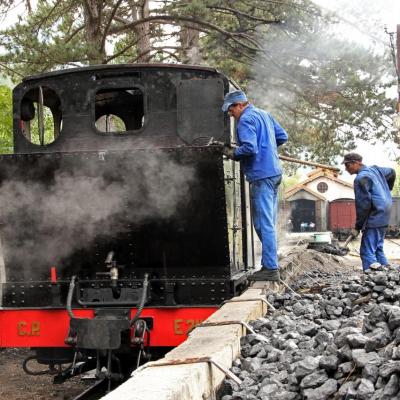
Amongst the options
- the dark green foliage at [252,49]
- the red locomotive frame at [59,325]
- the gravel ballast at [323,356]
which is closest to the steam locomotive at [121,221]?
the red locomotive frame at [59,325]

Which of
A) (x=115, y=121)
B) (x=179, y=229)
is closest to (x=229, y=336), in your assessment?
(x=179, y=229)

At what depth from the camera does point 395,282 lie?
15.2 feet

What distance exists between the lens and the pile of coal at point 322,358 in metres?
2.56

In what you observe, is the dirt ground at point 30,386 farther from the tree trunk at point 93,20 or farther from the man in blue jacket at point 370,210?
the tree trunk at point 93,20

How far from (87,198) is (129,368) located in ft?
4.86

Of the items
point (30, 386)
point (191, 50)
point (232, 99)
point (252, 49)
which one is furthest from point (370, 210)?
point (191, 50)

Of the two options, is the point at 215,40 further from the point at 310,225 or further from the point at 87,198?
the point at 310,225

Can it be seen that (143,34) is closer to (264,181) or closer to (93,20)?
(93,20)

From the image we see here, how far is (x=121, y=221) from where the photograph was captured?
4.92 meters

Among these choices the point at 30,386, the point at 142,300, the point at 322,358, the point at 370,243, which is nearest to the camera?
the point at 322,358

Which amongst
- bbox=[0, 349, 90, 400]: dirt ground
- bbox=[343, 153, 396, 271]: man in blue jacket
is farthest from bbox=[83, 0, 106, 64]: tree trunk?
bbox=[0, 349, 90, 400]: dirt ground

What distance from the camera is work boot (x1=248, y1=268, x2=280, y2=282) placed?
545cm

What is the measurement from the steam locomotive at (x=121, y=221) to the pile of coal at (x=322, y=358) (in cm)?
96

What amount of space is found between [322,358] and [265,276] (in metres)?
2.60
